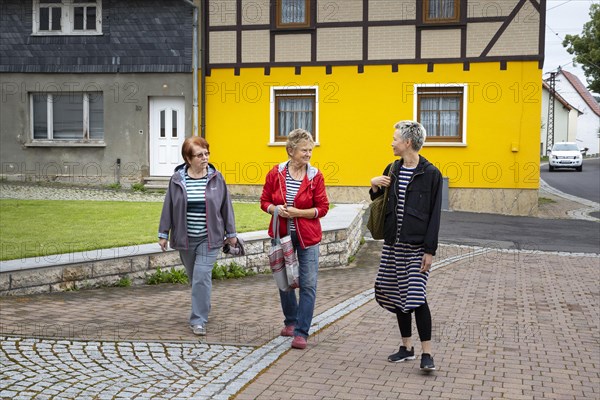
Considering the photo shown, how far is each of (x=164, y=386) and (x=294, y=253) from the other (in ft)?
5.45

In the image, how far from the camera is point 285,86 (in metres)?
20.2

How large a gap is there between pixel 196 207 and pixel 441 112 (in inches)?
552

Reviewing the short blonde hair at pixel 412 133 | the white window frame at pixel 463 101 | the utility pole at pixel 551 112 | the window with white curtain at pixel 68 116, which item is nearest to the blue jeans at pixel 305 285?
the short blonde hair at pixel 412 133

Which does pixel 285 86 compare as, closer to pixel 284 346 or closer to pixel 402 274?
pixel 284 346

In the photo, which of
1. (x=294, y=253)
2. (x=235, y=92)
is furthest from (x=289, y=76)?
(x=294, y=253)

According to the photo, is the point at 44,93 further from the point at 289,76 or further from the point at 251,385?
the point at 251,385

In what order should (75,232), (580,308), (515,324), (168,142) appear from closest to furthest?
(515,324) < (580,308) < (75,232) < (168,142)

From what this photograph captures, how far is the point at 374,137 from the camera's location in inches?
784

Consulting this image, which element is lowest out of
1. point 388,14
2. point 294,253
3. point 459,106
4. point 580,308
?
point 580,308

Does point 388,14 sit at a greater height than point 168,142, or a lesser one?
greater

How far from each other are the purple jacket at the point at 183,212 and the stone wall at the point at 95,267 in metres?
1.98

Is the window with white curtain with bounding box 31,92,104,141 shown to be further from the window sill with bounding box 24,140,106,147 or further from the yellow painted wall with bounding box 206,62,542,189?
the yellow painted wall with bounding box 206,62,542,189

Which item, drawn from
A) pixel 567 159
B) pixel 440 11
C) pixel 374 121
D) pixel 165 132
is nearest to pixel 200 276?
pixel 374 121

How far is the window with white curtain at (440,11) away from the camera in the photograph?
19.4 meters
